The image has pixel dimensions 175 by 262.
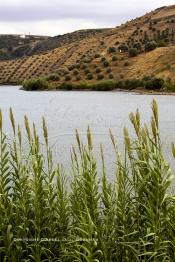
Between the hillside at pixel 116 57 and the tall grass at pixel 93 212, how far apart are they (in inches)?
2632

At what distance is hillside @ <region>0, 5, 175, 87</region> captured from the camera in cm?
8438

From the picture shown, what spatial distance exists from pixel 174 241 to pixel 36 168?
2.15 metres

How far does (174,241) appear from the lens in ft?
22.1

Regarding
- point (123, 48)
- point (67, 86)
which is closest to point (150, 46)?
point (123, 48)

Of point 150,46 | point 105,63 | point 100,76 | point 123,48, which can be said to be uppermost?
point 150,46

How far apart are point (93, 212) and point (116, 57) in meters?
87.7

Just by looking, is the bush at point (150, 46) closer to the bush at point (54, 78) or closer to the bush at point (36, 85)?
the bush at point (54, 78)

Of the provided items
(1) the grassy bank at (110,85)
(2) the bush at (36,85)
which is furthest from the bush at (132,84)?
(2) the bush at (36,85)

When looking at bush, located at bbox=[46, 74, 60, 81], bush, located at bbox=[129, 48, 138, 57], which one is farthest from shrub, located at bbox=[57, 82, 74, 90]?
bush, located at bbox=[129, 48, 138, 57]

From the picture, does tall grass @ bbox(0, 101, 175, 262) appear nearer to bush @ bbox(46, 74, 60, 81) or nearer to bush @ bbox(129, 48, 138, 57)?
bush @ bbox(46, 74, 60, 81)

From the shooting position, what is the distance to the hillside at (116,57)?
84.4 meters

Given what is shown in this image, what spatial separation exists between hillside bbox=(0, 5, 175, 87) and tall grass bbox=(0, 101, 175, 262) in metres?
66.9

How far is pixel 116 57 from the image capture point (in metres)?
93.6

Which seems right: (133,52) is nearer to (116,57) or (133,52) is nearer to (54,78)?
(116,57)
